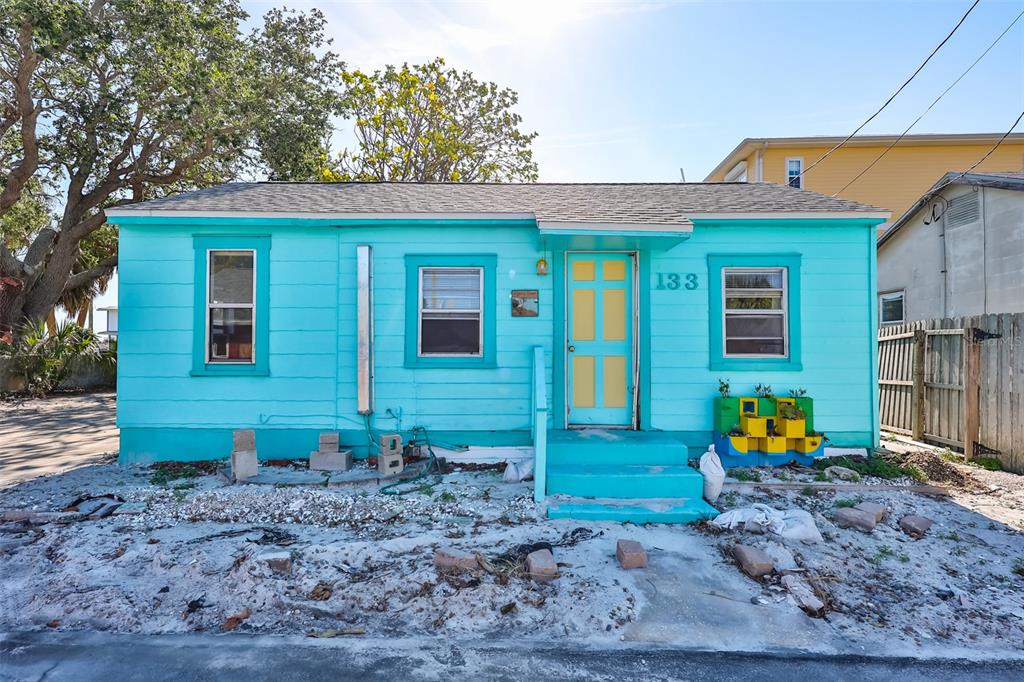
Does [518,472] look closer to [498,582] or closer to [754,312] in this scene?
[498,582]

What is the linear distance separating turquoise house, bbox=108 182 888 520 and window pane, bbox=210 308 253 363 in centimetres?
4

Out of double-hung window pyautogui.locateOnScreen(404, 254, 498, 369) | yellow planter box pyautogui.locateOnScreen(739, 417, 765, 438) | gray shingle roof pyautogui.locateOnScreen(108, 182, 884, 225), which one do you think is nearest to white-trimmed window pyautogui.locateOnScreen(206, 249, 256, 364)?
gray shingle roof pyautogui.locateOnScreen(108, 182, 884, 225)

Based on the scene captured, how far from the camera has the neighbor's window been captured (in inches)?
263

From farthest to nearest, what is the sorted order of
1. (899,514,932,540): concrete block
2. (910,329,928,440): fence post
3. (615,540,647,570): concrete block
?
(910,329,928,440): fence post < (899,514,932,540): concrete block < (615,540,647,570): concrete block

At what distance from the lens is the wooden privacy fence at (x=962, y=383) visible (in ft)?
20.8

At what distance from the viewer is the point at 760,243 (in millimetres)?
6629

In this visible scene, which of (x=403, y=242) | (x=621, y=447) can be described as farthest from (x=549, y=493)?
(x=403, y=242)

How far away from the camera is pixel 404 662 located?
9.46 ft

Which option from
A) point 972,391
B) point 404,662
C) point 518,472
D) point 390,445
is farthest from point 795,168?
point 404,662

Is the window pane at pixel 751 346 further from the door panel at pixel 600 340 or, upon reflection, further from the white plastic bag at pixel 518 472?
the white plastic bag at pixel 518 472

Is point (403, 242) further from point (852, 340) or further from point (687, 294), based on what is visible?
point (852, 340)

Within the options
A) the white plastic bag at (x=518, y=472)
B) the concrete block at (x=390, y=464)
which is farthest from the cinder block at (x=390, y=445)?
the white plastic bag at (x=518, y=472)

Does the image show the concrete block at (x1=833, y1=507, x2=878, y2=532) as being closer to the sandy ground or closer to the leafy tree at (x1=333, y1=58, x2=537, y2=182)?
the sandy ground

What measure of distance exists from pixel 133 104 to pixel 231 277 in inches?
414
